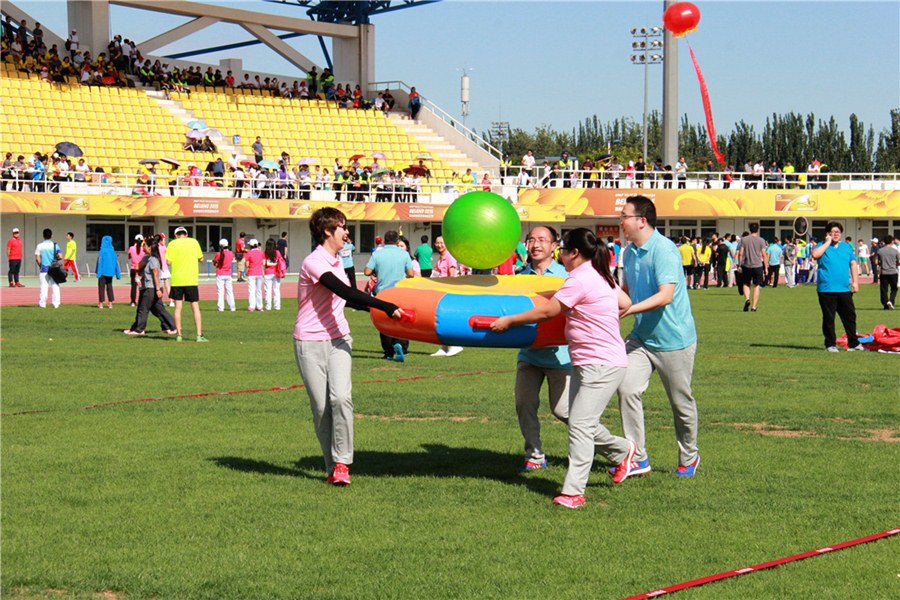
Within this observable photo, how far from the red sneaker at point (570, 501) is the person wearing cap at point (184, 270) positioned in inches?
490

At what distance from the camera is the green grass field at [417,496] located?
19.5ft

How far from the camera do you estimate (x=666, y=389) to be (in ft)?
26.8

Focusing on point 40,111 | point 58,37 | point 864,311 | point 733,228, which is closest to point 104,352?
point 864,311

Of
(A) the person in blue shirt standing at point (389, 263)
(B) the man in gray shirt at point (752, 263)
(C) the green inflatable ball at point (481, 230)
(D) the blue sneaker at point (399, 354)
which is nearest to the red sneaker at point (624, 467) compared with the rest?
(C) the green inflatable ball at point (481, 230)

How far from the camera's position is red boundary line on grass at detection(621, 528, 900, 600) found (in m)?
5.68

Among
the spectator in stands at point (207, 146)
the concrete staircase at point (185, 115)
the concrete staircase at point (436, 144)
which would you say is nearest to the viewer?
the spectator in stands at point (207, 146)

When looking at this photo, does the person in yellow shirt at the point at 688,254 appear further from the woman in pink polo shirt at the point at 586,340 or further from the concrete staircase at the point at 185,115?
the woman in pink polo shirt at the point at 586,340

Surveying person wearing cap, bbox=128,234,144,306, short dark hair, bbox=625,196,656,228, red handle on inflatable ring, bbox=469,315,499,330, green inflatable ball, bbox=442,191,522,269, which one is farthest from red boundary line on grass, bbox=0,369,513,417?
person wearing cap, bbox=128,234,144,306

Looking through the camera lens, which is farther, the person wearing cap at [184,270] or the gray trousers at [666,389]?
the person wearing cap at [184,270]

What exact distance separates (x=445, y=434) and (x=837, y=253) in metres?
8.57

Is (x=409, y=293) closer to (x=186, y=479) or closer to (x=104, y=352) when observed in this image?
(x=186, y=479)

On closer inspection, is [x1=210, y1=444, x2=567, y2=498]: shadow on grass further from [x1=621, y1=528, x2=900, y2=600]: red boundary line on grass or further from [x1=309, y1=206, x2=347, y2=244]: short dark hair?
[x1=621, y1=528, x2=900, y2=600]: red boundary line on grass

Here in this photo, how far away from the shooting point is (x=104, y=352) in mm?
17391

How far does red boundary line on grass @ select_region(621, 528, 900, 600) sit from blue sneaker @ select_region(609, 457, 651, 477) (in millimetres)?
1886
